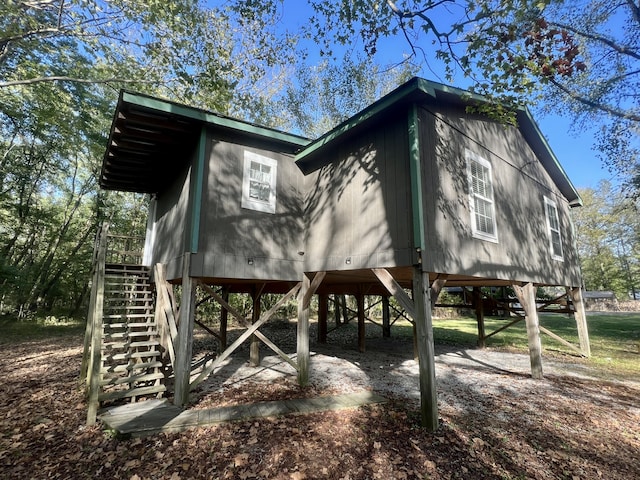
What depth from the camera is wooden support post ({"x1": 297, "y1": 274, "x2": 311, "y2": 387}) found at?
24.1ft

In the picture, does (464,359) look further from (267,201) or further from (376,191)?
(267,201)

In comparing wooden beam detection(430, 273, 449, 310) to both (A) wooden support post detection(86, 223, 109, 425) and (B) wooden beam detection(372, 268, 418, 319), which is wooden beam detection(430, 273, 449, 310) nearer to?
(B) wooden beam detection(372, 268, 418, 319)

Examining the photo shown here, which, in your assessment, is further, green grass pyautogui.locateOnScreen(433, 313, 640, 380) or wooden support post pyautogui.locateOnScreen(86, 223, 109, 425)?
green grass pyautogui.locateOnScreen(433, 313, 640, 380)

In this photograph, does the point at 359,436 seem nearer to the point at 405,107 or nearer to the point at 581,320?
the point at 405,107

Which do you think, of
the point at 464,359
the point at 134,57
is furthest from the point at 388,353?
the point at 134,57

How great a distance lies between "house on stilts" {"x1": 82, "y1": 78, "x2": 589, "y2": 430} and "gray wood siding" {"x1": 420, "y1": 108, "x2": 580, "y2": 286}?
4 cm

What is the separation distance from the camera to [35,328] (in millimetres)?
15625

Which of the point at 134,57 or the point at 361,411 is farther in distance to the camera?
the point at 134,57

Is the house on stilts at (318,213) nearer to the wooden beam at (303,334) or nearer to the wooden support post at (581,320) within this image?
the wooden beam at (303,334)

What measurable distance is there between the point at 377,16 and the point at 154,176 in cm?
733

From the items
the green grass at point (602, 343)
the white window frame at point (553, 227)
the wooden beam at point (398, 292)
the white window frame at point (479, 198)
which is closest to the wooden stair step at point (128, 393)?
the wooden beam at point (398, 292)

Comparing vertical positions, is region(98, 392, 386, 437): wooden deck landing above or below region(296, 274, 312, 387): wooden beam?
below

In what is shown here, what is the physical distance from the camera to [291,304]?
2212 centimetres

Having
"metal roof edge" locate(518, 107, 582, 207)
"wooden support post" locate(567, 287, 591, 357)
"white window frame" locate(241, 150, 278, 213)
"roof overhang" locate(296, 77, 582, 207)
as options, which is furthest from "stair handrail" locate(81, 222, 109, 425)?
"wooden support post" locate(567, 287, 591, 357)
